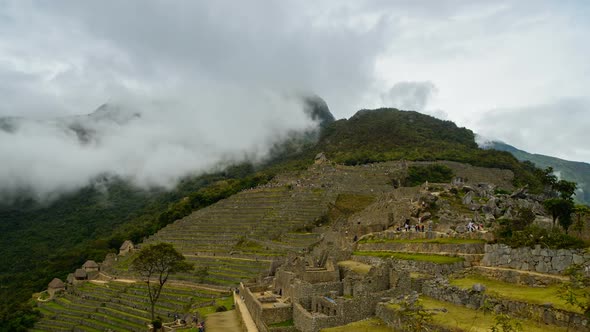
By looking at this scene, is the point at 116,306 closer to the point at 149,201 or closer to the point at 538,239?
the point at 538,239

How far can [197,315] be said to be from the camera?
86.5 ft

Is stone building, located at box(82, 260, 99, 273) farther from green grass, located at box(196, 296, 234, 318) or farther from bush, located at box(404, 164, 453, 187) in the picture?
bush, located at box(404, 164, 453, 187)

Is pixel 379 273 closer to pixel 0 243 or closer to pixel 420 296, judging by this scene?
pixel 420 296

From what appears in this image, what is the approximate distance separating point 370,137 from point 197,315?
66654 millimetres

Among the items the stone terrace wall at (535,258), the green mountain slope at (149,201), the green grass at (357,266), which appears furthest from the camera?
the green mountain slope at (149,201)

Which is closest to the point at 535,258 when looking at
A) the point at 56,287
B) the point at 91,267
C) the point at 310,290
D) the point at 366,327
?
the point at 366,327

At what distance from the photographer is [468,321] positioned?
1073cm

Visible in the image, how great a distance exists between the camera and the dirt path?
21453 millimetres

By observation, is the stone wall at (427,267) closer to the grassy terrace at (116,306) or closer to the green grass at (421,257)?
the green grass at (421,257)

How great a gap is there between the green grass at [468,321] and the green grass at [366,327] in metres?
1.36

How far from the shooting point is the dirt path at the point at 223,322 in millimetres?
21453

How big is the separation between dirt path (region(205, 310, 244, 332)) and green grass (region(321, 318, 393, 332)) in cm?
822

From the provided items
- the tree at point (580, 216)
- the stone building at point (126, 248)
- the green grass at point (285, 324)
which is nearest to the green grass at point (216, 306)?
Answer: the green grass at point (285, 324)

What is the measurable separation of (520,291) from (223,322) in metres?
15.1
